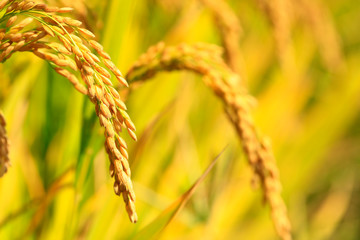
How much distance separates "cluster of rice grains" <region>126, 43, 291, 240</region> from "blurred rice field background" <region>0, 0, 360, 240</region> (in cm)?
5

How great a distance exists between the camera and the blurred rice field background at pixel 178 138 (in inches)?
45.6

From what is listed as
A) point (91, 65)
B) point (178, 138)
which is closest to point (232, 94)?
point (91, 65)

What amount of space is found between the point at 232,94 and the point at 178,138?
0.82 meters

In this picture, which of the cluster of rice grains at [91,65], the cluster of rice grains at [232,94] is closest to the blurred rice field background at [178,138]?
the cluster of rice grains at [232,94]

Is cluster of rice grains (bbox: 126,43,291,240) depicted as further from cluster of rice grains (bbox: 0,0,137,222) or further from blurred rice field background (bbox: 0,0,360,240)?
cluster of rice grains (bbox: 0,0,137,222)

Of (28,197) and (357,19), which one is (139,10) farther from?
(357,19)

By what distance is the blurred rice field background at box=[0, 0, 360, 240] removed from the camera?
1158 millimetres

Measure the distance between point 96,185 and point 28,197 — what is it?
7.8 inches

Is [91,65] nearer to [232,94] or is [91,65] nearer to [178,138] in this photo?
[232,94]

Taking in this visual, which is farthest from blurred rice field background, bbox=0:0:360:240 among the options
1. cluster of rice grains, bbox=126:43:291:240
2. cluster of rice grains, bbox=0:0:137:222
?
cluster of rice grains, bbox=0:0:137:222

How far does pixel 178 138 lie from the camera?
1781 millimetres

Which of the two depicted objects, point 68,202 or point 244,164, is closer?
point 68,202

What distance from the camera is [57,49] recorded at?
2.32ft

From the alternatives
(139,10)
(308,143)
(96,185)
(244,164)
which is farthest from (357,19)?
(96,185)
